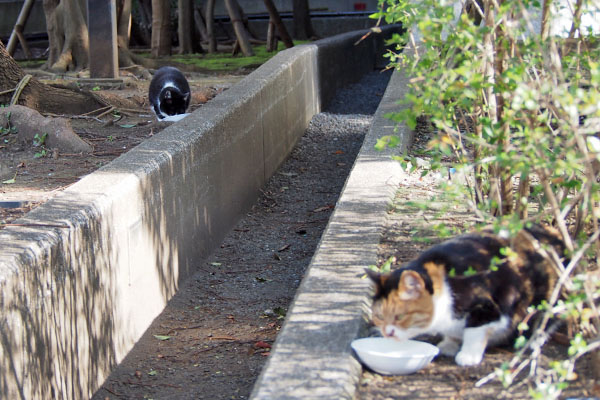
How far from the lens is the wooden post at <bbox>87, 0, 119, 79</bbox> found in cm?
1098

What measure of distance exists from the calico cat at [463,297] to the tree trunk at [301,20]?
20.1 m

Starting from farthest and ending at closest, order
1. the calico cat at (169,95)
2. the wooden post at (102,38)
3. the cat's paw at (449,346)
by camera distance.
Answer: the wooden post at (102,38), the calico cat at (169,95), the cat's paw at (449,346)

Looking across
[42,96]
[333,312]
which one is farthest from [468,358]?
[42,96]

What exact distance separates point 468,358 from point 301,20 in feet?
66.8

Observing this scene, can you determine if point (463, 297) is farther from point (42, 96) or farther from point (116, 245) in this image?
point (42, 96)

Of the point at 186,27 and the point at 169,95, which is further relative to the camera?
the point at 186,27

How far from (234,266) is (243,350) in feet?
4.98

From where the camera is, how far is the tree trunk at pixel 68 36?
42.3 feet

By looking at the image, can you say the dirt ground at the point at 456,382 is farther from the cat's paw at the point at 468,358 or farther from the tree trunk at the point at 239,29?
the tree trunk at the point at 239,29

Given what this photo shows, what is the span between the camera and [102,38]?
11156mm

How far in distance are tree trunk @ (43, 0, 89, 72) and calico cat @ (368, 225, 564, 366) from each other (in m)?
11.1

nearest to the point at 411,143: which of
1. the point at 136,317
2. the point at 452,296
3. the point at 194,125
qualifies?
the point at 194,125

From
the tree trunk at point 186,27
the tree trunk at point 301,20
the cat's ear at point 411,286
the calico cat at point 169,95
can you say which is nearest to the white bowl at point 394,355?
the cat's ear at point 411,286

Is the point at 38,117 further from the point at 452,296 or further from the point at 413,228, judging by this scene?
the point at 452,296
